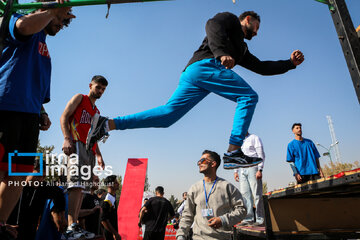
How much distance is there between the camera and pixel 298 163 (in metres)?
6.16

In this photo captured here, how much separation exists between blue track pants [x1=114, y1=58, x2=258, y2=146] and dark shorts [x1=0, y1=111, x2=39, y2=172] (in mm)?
884

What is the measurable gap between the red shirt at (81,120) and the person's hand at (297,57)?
2.80 meters

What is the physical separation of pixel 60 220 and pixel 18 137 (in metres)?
1.64

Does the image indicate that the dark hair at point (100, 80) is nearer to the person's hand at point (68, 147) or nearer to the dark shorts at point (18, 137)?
the person's hand at point (68, 147)

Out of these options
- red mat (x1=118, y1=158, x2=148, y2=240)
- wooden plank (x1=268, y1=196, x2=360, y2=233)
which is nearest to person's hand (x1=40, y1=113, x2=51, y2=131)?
wooden plank (x1=268, y1=196, x2=360, y2=233)

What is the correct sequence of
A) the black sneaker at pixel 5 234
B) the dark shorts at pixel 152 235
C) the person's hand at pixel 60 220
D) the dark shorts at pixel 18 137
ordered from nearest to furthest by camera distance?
the black sneaker at pixel 5 234 → the dark shorts at pixel 18 137 → the person's hand at pixel 60 220 → the dark shorts at pixel 152 235

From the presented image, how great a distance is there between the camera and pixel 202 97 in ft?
9.88

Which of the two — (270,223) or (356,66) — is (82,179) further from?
(356,66)

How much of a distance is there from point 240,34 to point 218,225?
223 cm

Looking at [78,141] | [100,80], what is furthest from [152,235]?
[100,80]

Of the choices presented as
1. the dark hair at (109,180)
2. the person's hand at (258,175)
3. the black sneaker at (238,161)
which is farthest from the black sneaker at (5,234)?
the dark hair at (109,180)

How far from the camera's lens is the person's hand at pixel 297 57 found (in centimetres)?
324

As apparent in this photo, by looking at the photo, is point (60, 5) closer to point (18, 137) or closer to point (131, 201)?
point (18, 137)

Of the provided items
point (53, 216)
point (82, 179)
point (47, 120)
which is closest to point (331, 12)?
point (47, 120)
